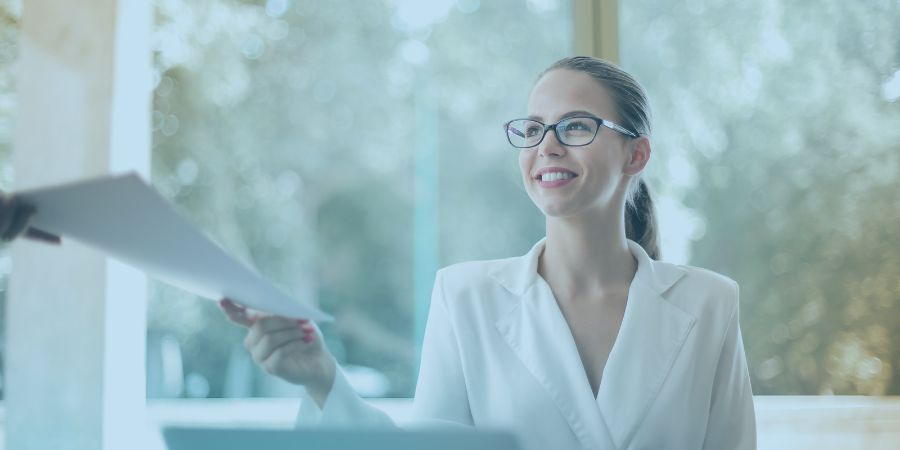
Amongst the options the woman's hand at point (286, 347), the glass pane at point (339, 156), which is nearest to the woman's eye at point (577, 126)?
the woman's hand at point (286, 347)

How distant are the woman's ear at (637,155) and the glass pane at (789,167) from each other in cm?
96

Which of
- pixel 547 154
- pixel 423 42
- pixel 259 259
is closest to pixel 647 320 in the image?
pixel 547 154

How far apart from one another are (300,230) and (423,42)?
82 cm

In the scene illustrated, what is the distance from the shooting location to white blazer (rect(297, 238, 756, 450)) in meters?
1.36

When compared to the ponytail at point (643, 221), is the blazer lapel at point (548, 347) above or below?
below

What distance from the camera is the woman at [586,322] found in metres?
1.37

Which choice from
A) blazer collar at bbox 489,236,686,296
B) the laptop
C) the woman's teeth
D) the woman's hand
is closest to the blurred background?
blazer collar at bbox 489,236,686,296

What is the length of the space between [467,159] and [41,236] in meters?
1.94

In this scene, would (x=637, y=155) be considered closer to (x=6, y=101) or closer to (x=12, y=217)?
(x=12, y=217)

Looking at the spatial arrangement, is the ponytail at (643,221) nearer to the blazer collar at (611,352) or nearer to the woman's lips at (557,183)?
the blazer collar at (611,352)

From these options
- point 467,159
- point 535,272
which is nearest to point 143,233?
point 535,272

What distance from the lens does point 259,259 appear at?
3.00 metres

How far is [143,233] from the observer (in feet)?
2.65

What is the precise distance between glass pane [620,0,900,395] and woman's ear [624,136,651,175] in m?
0.96
